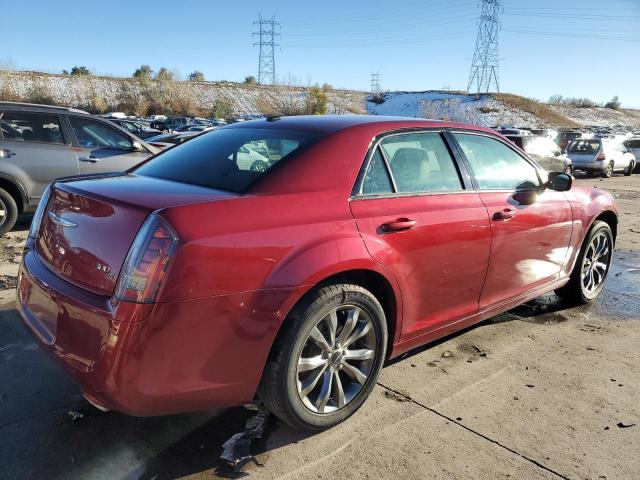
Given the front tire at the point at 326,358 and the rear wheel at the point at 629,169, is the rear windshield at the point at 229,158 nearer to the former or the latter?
the front tire at the point at 326,358

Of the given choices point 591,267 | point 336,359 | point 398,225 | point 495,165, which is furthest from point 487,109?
point 336,359

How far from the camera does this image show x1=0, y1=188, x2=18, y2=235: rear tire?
660cm

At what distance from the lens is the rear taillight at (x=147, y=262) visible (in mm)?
2113

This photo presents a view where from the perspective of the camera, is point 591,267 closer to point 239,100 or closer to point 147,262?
point 147,262

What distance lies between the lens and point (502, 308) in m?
3.80

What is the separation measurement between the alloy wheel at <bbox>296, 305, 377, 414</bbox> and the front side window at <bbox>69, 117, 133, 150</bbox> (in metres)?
5.93

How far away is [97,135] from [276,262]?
6.09 meters

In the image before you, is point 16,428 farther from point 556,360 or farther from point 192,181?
point 556,360

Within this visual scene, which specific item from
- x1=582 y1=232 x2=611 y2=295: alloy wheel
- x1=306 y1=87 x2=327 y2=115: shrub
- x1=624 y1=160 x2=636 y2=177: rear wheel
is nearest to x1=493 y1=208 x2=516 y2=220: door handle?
x1=582 y1=232 x2=611 y2=295: alloy wheel

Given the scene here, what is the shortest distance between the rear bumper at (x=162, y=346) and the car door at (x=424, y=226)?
2.36ft

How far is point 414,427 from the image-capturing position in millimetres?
2832

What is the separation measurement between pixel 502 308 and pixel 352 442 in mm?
1691

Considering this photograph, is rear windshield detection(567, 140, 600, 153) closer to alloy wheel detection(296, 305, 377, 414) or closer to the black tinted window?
the black tinted window

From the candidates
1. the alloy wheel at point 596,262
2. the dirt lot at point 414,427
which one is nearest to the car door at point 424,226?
the dirt lot at point 414,427
